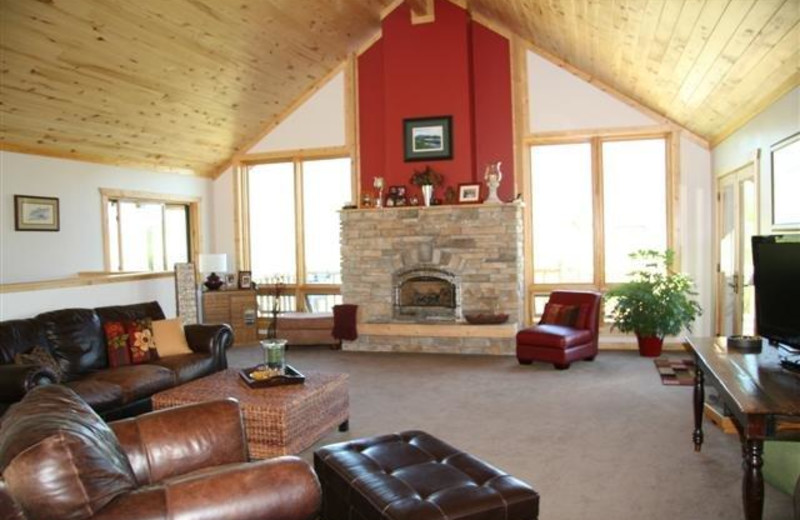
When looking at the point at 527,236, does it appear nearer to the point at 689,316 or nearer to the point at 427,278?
the point at 427,278

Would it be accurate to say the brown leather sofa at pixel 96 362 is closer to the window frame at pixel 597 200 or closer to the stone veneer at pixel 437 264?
the stone veneer at pixel 437 264

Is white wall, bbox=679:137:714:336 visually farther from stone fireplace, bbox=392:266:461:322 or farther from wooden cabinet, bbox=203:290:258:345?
wooden cabinet, bbox=203:290:258:345

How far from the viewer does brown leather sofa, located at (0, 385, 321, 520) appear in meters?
1.68

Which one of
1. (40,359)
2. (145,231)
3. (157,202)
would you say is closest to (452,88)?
(157,202)

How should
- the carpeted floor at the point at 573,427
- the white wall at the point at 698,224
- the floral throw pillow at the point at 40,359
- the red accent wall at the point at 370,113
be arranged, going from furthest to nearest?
the red accent wall at the point at 370,113, the white wall at the point at 698,224, the floral throw pillow at the point at 40,359, the carpeted floor at the point at 573,427

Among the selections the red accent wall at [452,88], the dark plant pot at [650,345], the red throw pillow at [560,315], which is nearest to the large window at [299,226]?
the red accent wall at [452,88]

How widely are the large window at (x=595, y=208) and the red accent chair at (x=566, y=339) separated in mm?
1016

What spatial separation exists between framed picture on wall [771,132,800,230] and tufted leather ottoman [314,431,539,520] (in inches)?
109

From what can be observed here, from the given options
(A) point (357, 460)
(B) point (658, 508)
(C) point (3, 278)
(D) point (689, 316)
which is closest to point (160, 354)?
(C) point (3, 278)

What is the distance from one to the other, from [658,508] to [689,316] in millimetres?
3960

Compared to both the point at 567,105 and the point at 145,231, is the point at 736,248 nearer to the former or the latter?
the point at 567,105

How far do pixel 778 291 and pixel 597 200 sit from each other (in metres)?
4.49

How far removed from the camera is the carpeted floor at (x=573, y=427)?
3141 mm

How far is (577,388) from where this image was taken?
5.43 m
